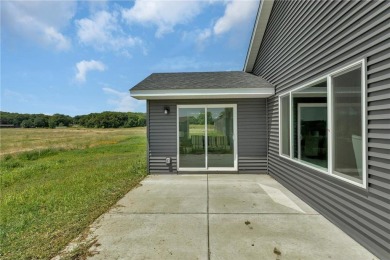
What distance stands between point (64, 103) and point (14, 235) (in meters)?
87.3

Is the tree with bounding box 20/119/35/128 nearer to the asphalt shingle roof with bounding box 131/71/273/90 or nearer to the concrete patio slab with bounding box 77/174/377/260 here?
the asphalt shingle roof with bounding box 131/71/273/90

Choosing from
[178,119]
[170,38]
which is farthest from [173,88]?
[170,38]

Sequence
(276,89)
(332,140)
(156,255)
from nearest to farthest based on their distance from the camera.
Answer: (156,255) < (332,140) < (276,89)

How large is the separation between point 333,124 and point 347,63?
3.27 feet

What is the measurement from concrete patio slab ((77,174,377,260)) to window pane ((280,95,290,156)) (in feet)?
3.78

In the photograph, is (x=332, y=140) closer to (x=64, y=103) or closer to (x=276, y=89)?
(x=276, y=89)

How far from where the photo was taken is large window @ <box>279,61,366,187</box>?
3.26 meters

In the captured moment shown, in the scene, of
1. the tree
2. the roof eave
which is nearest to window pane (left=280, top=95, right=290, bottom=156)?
the roof eave

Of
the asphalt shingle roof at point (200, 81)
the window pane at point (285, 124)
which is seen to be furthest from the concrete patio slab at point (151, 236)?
the asphalt shingle roof at point (200, 81)

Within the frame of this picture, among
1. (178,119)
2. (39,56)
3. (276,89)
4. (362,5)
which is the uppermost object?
(39,56)

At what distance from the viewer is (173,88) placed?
7.28 metres

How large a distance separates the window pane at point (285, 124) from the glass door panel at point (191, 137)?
8.55 ft

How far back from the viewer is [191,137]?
26.3 ft

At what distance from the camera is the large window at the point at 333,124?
10.7 ft
